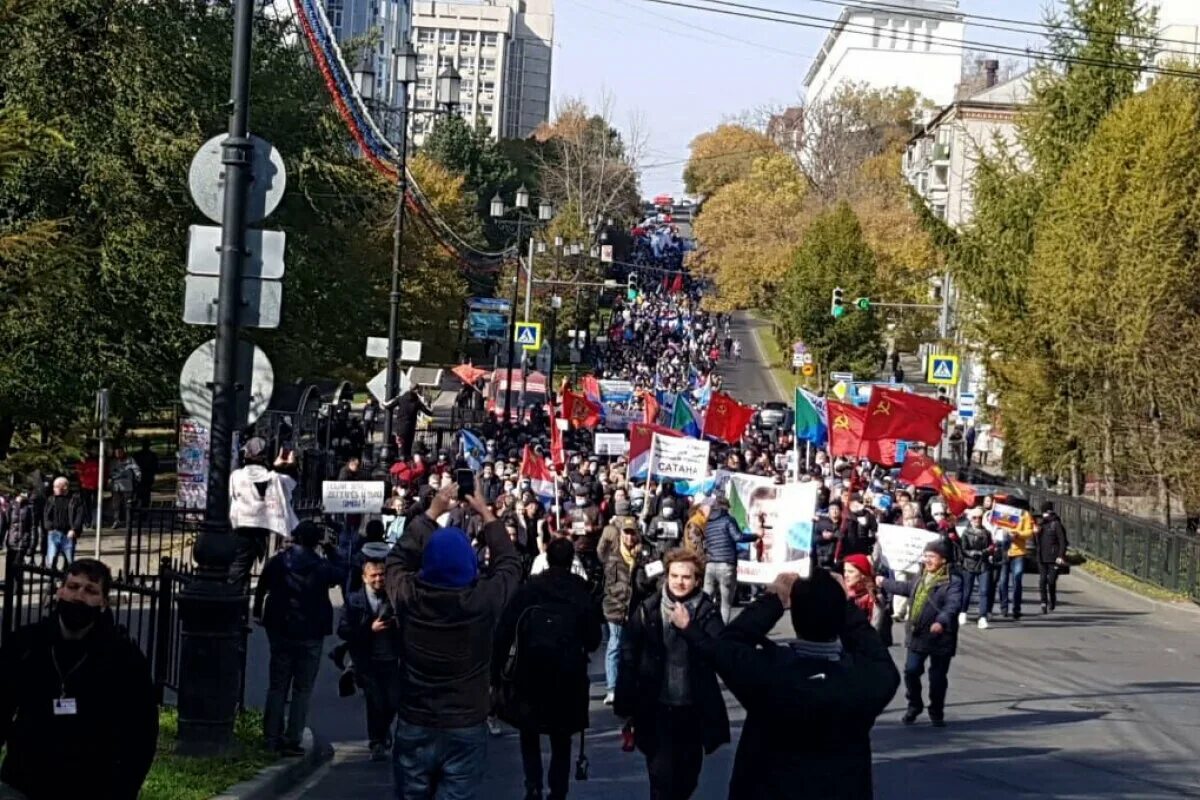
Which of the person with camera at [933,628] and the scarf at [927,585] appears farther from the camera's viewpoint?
the scarf at [927,585]

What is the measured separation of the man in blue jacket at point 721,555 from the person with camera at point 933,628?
4757 mm

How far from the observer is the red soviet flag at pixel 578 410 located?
40062mm

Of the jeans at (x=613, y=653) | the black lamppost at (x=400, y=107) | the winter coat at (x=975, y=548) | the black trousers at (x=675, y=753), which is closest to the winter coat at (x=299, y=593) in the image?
the black trousers at (x=675, y=753)

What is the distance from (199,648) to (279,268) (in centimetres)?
246

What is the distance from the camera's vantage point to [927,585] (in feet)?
50.0

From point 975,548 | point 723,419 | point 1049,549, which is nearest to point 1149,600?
point 1049,549

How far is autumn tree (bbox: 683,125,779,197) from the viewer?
413 feet

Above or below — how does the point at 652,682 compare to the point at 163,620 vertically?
above

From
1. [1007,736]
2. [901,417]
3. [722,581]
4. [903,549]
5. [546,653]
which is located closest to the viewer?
[546,653]

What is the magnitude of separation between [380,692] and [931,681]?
16.0ft

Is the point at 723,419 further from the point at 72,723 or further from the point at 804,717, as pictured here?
the point at 72,723

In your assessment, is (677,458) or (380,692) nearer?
(380,692)

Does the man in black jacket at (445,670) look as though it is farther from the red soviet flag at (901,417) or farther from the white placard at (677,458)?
the red soviet flag at (901,417)

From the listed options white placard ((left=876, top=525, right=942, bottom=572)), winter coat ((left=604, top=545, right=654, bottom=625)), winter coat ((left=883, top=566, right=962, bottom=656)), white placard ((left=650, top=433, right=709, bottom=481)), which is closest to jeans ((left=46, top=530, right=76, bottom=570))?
white placard ((left=650, top=433, right=709, bottom=481))
